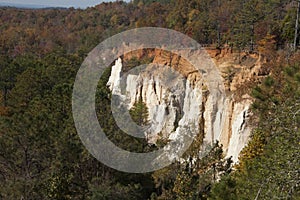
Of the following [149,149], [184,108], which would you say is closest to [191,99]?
[184,108]

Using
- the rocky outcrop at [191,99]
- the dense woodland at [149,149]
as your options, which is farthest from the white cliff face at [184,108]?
the dense woodland at [149,149]

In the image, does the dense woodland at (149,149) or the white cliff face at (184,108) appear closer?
the dense woodland at (149,149)

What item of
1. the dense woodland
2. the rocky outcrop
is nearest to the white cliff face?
the rocky outcrop

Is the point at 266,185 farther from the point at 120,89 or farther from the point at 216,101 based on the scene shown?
the point at 120,89

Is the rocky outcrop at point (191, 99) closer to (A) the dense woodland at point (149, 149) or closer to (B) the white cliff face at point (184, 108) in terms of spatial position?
(B) the white cliff face at point (184, 108)

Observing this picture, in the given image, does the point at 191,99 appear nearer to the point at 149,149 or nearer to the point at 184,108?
the point at 184,108

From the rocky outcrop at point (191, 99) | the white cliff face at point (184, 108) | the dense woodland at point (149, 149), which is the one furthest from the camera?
the rocky outcrop at point (191, 99)

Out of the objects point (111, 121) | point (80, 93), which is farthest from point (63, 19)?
point (111, 121)

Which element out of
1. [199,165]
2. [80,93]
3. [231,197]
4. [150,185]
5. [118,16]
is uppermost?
[118,16]
